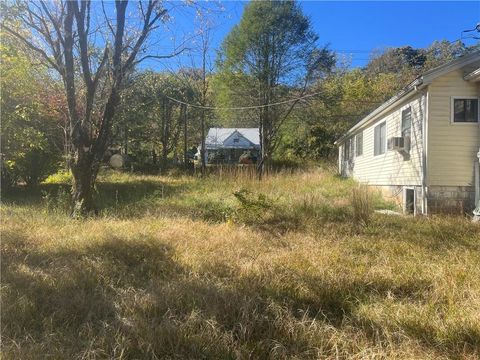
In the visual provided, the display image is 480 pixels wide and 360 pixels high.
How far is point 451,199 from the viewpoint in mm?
9336

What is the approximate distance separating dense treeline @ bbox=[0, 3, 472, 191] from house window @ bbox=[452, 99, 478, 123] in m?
8.25

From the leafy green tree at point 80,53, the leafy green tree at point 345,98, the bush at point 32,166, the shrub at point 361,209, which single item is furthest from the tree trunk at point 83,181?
the leafy green tree at point 345,98

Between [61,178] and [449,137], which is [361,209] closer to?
[449,137]

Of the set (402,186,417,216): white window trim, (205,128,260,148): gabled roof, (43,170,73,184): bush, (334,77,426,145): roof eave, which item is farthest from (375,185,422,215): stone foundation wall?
(205,128,260,148): gabled roof

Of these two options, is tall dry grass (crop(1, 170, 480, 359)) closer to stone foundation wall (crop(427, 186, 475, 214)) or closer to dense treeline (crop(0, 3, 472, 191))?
stone foundation wall (crop(427, 186, 475, 214))

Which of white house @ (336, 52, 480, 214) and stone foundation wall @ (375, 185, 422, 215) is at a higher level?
white house @ (336, 52, 480, 214)

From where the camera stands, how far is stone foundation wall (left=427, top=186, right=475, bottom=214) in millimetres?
9258

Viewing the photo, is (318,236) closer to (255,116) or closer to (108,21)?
(108,21)

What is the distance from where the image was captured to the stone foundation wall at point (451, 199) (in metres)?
9.26

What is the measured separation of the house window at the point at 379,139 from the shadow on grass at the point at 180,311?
1015 centimetres

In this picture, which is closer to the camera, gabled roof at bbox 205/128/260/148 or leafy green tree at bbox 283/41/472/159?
leafy green tree at bbox 283/41/472/159

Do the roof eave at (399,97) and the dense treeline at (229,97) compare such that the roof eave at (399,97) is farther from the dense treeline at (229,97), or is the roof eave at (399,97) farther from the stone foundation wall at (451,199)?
the dense treeline at (229,97)

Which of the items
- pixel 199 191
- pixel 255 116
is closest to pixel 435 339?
pixel 199 191

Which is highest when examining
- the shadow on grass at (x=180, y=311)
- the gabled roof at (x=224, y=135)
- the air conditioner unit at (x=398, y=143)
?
the gabled roof at (x=224, y=135)
